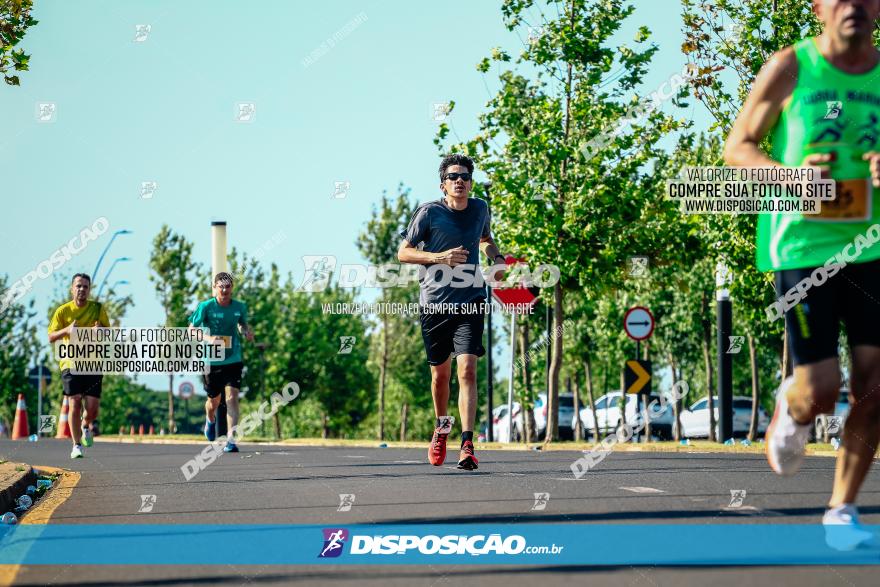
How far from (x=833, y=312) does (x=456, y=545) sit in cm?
189

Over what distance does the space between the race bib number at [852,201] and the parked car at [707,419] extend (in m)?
37.5

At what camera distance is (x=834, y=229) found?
5043 millimetres

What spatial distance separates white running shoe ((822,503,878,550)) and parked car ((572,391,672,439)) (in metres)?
38.0

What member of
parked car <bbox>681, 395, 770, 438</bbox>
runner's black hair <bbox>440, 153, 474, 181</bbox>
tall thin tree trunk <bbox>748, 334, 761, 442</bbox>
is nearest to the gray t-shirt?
runner's black hair <bbox>440, 153, 474, 181</bbox>

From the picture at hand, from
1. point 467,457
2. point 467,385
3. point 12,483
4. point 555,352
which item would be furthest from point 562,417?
point 12,483

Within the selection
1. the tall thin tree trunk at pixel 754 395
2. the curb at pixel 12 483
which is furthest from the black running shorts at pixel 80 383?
the tall thin tree trunk at pixel 754 395

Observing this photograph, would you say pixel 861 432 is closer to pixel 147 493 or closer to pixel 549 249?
pixel 147 493

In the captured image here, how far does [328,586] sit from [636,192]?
20554 mm

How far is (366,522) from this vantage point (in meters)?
6.43

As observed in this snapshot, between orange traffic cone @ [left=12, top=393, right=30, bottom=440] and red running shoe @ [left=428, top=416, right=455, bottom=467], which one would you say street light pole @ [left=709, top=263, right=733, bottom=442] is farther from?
orange traffic cone @ [left=12, top=393, right=30, bottom=440]

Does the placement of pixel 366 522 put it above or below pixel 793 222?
below

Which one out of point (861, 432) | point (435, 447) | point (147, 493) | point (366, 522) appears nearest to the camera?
point (861, 432)

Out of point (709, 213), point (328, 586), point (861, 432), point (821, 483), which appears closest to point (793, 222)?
point (861, 432)

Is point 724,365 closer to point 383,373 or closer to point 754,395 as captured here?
point 754,395
